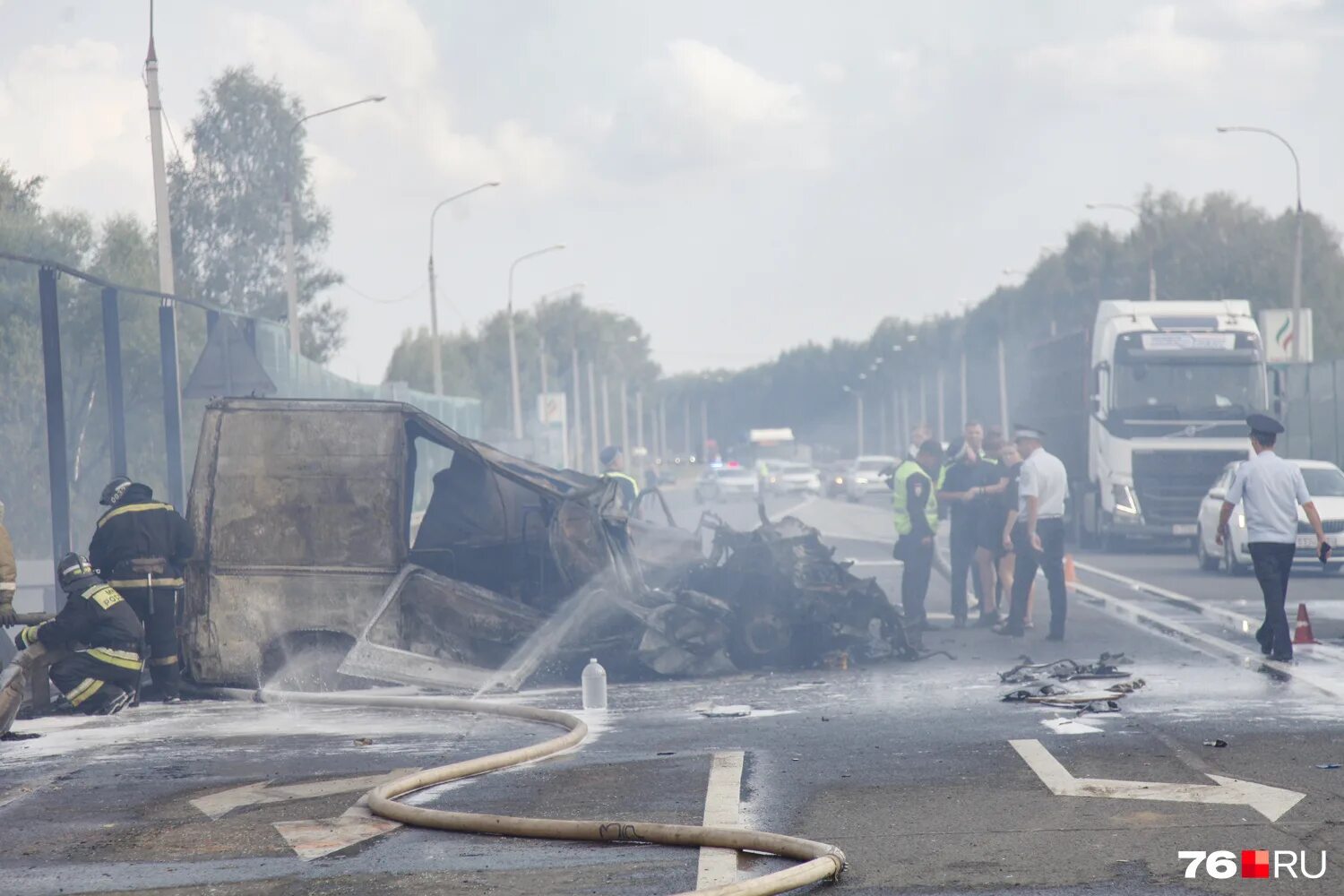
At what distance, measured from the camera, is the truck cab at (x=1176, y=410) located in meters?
25.6

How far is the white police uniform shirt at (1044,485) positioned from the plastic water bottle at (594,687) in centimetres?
542

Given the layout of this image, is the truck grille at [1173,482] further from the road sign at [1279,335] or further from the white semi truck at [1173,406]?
the road sign at [1279,335]

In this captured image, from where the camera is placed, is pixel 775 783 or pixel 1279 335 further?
pixel 1279 335

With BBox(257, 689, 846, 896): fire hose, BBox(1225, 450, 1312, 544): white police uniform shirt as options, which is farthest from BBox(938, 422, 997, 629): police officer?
BBox(257, 689, 846, 896): fire hose

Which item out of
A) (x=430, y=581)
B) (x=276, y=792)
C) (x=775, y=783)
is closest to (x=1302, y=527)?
(x=430, y=581)

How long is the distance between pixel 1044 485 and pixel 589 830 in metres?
9.15

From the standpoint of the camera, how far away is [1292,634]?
14656mm

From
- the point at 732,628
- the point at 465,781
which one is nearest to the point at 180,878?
the point at 465,781

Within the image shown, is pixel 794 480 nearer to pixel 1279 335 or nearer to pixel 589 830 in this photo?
pixel 1279 335

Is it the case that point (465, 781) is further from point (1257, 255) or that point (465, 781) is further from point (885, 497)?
point (1257, 255)

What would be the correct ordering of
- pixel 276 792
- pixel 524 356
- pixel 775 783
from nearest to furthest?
pixel 775 783
pixel 276 792
pixel 524 356

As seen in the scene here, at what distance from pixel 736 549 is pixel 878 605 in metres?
1.39

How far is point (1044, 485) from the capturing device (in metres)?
14.9

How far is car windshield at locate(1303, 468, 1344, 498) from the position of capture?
21531 mm
